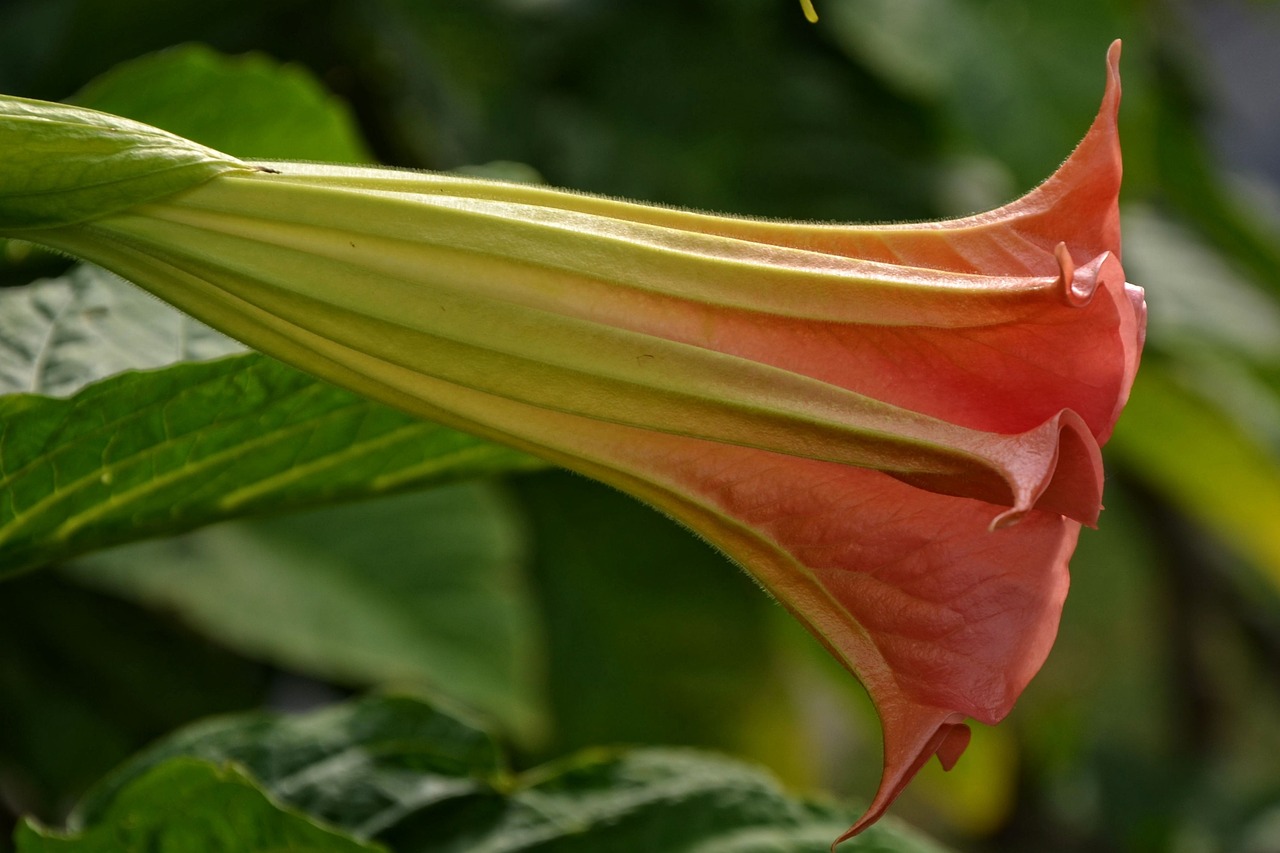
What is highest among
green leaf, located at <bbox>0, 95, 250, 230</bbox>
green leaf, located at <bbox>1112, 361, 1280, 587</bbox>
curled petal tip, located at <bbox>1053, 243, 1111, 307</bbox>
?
green leaf, located at <bbox>1112, 361, 1280, 587</bbox>

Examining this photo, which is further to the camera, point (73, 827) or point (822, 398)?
point (73, 827)

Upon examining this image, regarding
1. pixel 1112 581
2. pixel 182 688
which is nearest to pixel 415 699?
pixel 182 688

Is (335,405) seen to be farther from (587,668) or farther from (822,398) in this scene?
(587,668)

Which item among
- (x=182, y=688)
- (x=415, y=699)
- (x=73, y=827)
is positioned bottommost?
(x=182, y=688)

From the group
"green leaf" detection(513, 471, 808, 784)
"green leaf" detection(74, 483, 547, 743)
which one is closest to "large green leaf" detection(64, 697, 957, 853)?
"green leaf" detection(74, 483, 547, 743)

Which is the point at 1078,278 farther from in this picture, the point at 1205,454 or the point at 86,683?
the point at 1205,454

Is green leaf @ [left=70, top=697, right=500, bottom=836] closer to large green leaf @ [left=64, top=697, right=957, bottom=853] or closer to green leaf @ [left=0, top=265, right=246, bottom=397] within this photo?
large green leaf @ [left=64, top=697, right=957, bottom=853]

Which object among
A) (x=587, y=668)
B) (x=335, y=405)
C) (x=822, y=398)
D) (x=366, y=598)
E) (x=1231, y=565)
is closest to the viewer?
(x=822, y=398)
